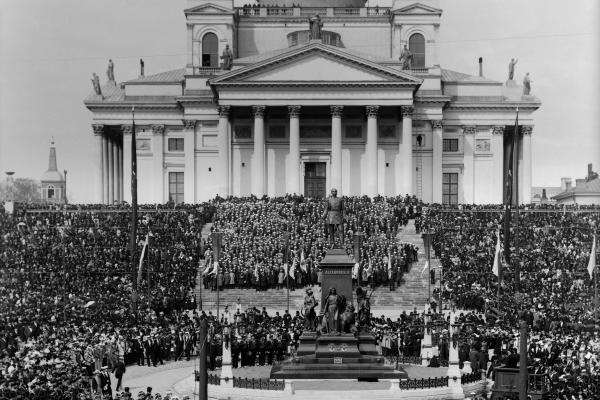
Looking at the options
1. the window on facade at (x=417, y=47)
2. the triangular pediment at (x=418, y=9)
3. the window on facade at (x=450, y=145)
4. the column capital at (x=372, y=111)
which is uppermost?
the triangular pediment at (x=418, y=9)

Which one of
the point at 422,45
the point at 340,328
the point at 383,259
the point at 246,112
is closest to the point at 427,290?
the point at 383,259

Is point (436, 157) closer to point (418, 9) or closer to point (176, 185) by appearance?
point (418, 9)

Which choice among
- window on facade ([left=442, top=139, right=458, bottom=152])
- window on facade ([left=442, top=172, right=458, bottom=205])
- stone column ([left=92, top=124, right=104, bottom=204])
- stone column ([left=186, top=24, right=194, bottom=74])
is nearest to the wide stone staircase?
window on facade ([left=442, top=172, right=458, bottom=205])

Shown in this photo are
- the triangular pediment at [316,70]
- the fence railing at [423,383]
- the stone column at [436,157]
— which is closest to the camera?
the fence railing at [423,383]

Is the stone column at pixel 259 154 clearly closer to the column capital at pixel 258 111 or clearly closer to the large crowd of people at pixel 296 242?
the column capital at pixel 258 111

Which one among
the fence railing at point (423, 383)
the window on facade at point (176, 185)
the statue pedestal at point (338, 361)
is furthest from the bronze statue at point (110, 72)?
the fence railing at point (423, 383)

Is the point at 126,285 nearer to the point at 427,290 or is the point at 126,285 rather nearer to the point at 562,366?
the point at 427,290
